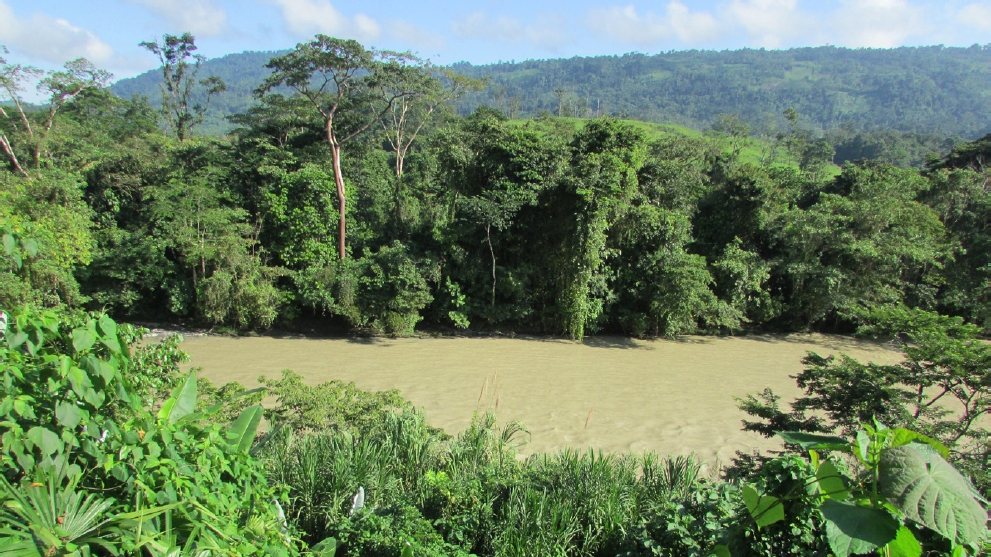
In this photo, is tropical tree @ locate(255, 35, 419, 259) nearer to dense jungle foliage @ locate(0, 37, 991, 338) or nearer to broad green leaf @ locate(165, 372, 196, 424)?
dense jungle foliage @ locate(0, 37, 991, 338)

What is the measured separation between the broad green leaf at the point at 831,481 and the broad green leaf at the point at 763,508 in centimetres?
14

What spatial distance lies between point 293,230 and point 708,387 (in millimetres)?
11668

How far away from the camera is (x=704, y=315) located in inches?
563

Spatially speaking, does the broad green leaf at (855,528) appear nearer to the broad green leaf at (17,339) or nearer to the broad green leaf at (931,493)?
the broad green leaf at (931,493)

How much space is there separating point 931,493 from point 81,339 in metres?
2.45

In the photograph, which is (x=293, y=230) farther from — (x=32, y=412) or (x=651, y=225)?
(x=32, y=412)

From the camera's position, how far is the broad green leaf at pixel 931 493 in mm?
1096

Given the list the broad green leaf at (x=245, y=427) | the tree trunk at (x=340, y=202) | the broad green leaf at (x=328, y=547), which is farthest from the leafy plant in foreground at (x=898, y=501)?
the tree trunk at (x=340, y=202)

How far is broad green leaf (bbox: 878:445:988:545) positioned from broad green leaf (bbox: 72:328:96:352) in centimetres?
235

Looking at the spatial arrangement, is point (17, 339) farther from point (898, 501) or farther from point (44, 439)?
point (898, 501)

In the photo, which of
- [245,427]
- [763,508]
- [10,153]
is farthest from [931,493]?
[10,153]

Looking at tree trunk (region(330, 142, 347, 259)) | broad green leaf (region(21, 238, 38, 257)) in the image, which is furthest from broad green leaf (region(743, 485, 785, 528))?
tree trunk (region(330, 142, 347, 259))

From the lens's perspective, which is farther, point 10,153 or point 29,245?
point 10,153

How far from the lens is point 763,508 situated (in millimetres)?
1562
